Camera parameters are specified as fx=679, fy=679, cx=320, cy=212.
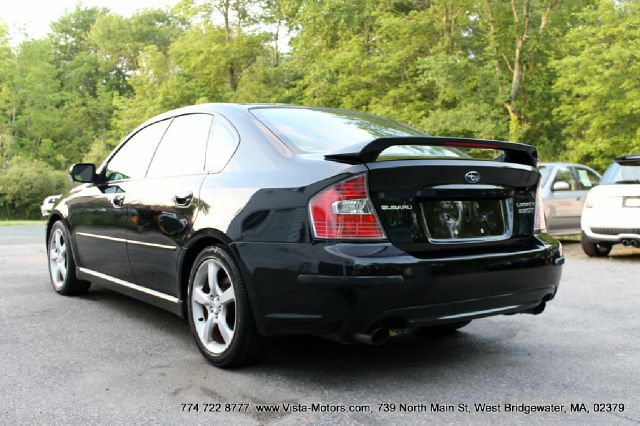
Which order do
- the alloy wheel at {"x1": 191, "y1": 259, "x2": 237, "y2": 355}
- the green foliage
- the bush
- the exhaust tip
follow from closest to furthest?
the exhaust tip
the alloy wheel at {"x1": 191, "y1": 259, "x2": 237, "y2": 355}
the green foliage
the bush

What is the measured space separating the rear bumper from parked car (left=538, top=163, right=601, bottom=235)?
29.6 feet

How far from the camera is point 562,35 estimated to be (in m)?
24.1

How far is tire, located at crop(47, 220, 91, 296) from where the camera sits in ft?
20.2

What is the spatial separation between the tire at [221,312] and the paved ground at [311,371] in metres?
0.11

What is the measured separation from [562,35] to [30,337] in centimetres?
2329

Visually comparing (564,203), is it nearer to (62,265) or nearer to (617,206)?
(617,206)

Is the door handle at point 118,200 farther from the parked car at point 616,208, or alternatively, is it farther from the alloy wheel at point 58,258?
the parked car at point 616,208

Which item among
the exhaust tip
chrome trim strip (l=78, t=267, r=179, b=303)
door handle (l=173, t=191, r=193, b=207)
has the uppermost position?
door handle (l=173, t=191, r=193, b=207)

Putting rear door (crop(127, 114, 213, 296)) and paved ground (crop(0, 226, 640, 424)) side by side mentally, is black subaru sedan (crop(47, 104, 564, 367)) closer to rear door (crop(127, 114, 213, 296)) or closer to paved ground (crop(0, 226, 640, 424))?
rear door (crop(127, 114, 213, 296))

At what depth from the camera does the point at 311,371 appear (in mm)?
3881

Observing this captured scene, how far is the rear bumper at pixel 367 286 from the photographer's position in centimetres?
329

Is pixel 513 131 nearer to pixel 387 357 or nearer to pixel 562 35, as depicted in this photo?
pixel 562 35

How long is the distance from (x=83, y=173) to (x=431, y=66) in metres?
19.5

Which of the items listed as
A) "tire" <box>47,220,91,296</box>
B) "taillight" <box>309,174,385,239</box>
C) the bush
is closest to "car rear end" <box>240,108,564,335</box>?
"taillight" <box>309,174,385,239</box>
